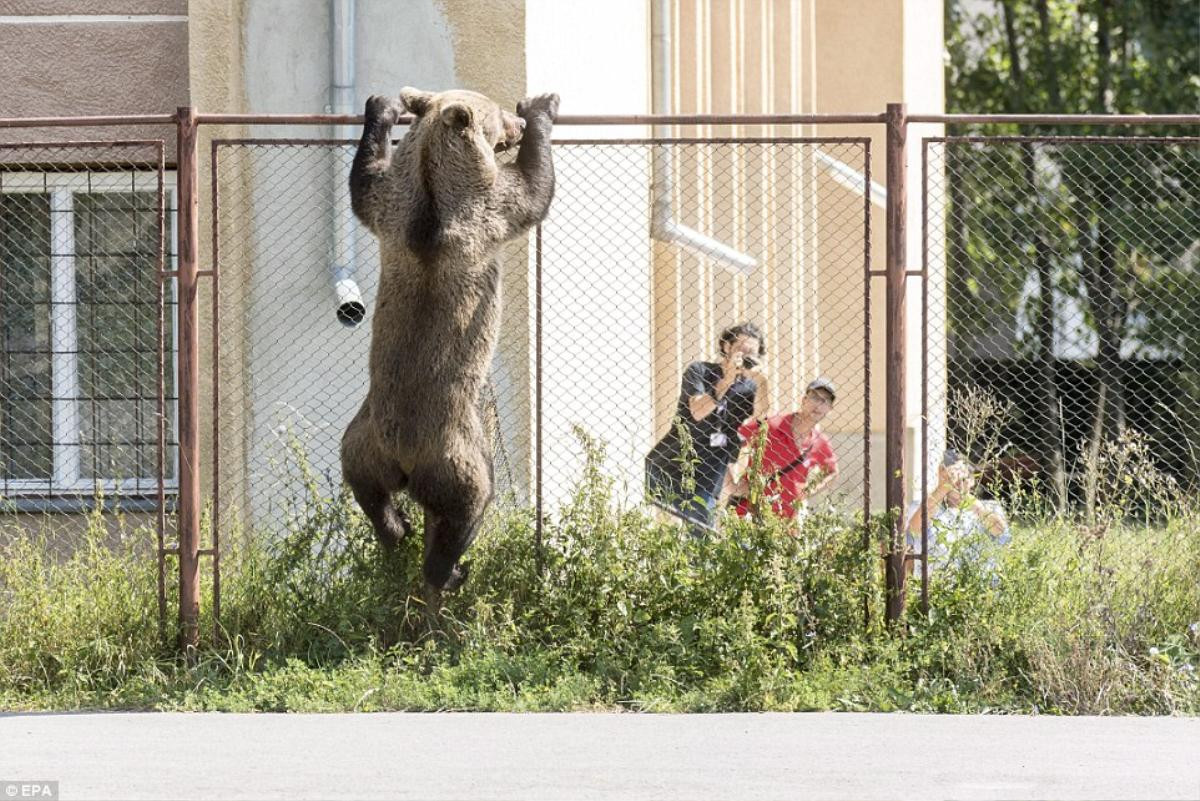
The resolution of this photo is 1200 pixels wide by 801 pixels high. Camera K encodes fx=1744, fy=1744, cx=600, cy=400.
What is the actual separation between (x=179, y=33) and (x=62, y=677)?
13.3ft

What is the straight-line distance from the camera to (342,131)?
9695mm

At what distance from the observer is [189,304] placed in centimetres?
865

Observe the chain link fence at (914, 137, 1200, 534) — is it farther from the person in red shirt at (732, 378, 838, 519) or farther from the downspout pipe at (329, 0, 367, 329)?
the downspout pipe at (329, 0, 367, 329)

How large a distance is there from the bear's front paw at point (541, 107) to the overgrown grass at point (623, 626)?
1.76 m

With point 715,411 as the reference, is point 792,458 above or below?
below

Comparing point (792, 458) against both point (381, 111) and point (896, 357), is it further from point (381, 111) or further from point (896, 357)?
point (381, 111)

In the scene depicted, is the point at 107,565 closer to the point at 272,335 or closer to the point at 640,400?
the point at 272,335

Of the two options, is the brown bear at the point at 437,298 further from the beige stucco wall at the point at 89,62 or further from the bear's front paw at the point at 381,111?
the beige stucco wall at the point at 89,62

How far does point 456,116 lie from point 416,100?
396 mm

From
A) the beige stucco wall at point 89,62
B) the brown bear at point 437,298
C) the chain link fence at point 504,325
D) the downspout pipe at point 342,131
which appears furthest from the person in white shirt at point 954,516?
the beige stucco wall at point 89,62

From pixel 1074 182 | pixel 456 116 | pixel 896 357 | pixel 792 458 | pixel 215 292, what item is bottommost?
pixel 792 458

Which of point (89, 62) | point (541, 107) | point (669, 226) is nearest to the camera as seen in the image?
point (541, 107)

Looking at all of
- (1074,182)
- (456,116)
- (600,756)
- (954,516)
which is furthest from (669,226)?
(1074,182)

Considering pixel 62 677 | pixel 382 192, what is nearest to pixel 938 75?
pixel 382 192
